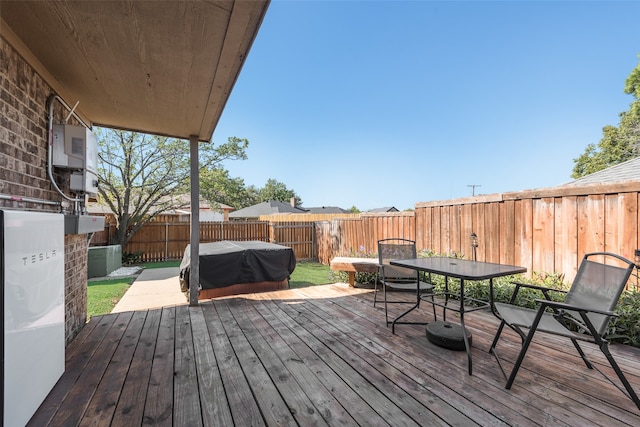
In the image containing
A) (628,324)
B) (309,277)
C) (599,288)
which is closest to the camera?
(599,288)

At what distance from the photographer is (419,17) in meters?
7.86

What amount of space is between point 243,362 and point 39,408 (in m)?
1.23

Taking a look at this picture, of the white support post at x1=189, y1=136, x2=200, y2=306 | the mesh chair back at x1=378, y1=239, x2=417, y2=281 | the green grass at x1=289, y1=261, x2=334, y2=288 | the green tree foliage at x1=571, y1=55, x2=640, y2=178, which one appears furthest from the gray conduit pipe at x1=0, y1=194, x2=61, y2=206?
the green tree foliage at x1=571, y1=55, x2=640, y2=178

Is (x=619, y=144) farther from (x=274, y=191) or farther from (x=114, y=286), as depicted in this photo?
(x=274, y=191)

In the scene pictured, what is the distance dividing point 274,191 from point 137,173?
36762 millimetres

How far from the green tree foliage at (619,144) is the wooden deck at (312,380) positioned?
14844mm

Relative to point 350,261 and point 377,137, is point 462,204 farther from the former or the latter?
point 377,137

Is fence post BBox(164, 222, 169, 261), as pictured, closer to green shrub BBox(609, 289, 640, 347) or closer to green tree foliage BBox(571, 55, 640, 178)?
green shrub BBox(609, 289, 640, 347)

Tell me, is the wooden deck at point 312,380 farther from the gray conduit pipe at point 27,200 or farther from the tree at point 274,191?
the tree at point 274,191

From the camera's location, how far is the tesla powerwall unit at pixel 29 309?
4.08 feet

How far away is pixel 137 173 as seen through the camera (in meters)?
8.65

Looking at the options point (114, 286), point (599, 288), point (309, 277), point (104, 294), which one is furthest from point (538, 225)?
point (114, 286)

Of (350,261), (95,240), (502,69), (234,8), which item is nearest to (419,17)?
(502,69)

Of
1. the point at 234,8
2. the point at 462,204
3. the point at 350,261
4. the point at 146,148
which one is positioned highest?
the point at 146,148
